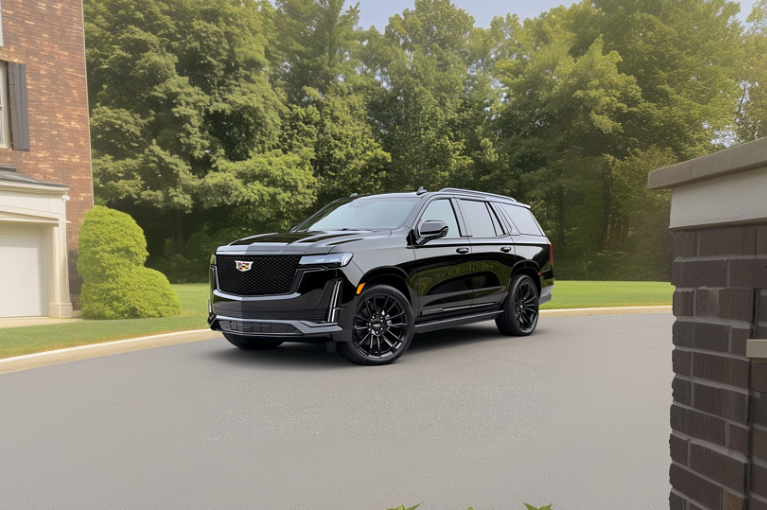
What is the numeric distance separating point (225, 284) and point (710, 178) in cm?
643

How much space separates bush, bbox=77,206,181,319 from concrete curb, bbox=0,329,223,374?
3635 mm

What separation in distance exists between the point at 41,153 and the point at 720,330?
15.5m

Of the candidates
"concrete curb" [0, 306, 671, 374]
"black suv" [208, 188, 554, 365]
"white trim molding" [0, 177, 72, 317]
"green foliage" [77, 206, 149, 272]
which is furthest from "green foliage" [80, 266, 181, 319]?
"black suv" [208, 188, 554, 365]

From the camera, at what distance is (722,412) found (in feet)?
7.00

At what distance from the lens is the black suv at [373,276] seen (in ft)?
23.5

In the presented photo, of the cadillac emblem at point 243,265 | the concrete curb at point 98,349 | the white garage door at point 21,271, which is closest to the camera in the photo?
the cadillac emblem at point 243,265

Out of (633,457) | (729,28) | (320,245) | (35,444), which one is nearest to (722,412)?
(633,457)

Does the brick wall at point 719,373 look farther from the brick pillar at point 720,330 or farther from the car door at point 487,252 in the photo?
the car door at point 487,252

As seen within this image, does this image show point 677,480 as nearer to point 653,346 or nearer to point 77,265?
point 653,346

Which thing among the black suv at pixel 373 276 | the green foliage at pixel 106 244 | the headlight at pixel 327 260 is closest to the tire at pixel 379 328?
the black suv at pixel 373 276

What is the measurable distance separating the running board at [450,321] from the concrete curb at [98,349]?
372cm

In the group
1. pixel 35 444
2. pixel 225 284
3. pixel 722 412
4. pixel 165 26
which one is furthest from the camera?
pixel 165 26

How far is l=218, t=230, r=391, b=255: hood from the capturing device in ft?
23.8

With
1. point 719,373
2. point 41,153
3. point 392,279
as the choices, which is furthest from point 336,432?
point 41,153
